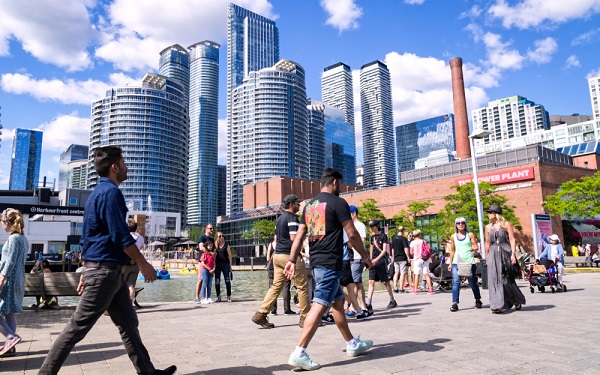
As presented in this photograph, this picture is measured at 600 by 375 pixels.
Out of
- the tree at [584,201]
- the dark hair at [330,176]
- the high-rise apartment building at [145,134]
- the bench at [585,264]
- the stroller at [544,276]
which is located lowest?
the bench at [585,264]

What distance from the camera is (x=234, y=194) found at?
477 feet

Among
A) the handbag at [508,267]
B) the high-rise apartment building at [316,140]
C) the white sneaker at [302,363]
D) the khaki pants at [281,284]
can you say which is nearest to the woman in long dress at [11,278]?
the khaki pants at [281,284]

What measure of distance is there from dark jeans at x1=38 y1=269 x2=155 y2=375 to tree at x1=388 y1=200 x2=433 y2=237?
4472cm

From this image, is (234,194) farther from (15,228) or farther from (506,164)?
(15,228)

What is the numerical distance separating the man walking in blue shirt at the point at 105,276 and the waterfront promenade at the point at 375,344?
0.81 meters

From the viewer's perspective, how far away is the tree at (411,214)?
4722 centimetres

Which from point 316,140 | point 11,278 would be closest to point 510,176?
point 11,278

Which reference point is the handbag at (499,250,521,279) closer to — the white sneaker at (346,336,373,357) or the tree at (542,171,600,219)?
the white sneaker at (346,336,373,357)

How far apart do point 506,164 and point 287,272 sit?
5179 cm

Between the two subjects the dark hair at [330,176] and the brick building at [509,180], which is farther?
the brick building at [509,180]

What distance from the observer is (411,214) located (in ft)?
162

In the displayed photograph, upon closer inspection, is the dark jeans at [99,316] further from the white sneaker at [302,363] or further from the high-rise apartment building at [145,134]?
the high-rise apartment building at [145,134]

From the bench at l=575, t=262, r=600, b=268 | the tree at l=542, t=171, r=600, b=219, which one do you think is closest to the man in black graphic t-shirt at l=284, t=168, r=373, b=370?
the bench at l=575, t=262, r=600, b=268

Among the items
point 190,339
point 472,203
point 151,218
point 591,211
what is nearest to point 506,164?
point 472,203
